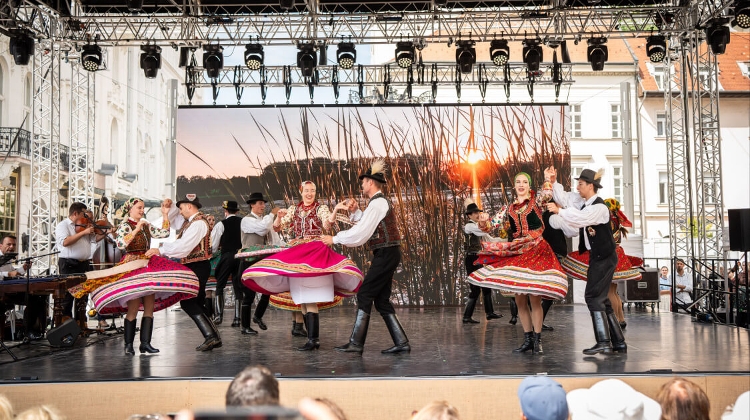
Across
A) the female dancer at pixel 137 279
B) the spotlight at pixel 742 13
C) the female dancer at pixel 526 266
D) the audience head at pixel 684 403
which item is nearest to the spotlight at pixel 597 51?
the spotlight at pixel 742 13

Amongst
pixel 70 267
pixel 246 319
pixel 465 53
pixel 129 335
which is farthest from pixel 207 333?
pixel 465 53

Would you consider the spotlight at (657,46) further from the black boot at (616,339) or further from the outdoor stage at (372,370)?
the black boot at (616,339)

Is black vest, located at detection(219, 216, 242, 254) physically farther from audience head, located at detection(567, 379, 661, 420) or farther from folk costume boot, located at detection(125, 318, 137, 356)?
audience head, located at detection(567, 379, 661, 420)

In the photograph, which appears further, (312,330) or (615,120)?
(615,120)

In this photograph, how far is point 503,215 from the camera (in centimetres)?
566

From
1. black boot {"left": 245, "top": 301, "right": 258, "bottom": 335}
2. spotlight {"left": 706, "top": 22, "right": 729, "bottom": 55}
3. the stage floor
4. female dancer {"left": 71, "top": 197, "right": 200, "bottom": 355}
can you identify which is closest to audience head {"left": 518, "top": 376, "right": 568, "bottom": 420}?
the stage floor

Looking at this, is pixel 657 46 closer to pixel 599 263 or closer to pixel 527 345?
pixel 599 263

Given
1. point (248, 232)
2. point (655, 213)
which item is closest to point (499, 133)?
point (248, 232)

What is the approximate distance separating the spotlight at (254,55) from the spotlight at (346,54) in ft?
3.38

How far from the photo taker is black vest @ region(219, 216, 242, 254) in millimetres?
7672

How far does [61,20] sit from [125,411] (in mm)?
6929

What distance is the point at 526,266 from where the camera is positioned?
529 centimetres

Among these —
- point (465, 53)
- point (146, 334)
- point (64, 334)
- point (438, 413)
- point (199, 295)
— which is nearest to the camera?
point (438, 413)

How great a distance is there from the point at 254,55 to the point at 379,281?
17.9 ft
